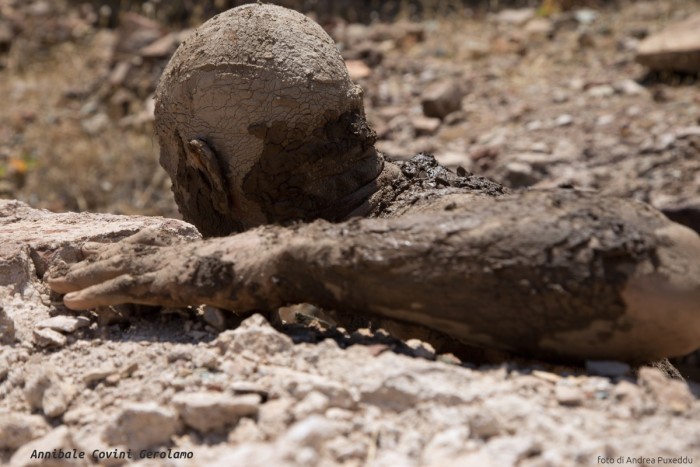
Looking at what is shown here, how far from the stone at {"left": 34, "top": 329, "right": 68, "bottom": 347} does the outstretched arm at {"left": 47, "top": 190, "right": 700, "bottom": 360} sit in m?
0.37

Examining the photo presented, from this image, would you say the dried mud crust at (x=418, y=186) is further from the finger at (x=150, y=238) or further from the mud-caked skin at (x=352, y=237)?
the finger at (x=150, y=238)

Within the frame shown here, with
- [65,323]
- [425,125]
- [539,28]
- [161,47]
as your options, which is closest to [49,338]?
[65,323]

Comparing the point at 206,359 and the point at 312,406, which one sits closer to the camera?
the point at 312,406

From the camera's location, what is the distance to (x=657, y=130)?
7.25 m

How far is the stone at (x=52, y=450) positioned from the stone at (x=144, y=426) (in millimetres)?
115

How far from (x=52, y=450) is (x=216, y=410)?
45cm

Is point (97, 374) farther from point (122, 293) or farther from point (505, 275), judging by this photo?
point (505, 275)

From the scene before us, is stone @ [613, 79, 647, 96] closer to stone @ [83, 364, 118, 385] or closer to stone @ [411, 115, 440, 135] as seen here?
stone @ [411, 115, 440, 135]

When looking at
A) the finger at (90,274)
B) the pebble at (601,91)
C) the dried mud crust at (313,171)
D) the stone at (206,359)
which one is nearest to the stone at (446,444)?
the stone at (206,359)

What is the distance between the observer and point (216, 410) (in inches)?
99.3

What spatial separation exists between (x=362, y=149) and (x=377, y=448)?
1602 mm

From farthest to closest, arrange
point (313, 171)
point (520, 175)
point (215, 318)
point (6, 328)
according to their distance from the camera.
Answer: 1. point (520, 175)
2. point (313, 171)
3. point (6, 328)
4. point (215, 318)

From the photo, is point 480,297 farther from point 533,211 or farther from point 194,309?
point 194,309

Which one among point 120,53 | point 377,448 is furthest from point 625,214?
point 120,53
